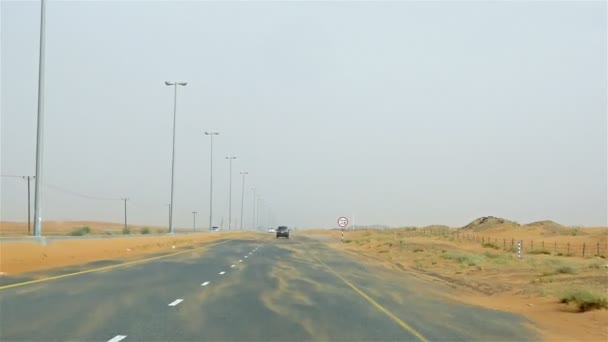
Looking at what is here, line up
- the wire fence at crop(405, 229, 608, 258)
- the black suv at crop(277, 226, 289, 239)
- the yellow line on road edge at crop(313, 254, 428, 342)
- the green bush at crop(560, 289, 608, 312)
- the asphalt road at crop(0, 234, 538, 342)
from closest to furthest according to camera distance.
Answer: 1. the asphalt road at crop(0, 234, 538, 342)
2. the yellow line on road edge at crop(313, 254, 428, 342)
3. the green bush at crop(560, 289, 608, 312)
4. the wire fence at crop(405, 229, 608, 258)
5. the black suv at crop(277, 226, 289, 239)

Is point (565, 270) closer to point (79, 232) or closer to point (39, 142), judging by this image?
point (39, 142)

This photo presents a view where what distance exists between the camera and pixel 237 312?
644 inches

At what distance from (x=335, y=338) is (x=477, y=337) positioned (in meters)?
2.76

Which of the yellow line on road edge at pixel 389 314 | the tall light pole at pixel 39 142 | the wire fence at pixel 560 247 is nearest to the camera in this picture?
the yellow line on road edge at pixel 389 314

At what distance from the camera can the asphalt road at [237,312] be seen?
1307cm

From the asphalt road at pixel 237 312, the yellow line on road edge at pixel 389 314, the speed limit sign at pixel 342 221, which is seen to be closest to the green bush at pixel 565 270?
the asphalt road at pixel 237 312

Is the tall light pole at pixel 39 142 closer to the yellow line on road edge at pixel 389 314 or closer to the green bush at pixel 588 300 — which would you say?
the yellow line on road edge at pixel 389 314

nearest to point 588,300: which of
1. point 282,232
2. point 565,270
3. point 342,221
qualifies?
point 565,270

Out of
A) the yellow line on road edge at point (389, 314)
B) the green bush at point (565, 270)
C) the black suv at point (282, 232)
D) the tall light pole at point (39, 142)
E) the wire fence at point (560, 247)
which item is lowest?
the black suv at point (282, 232)

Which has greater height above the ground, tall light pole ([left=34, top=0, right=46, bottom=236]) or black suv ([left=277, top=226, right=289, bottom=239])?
tall light pole ([left=34, top=0, right=46, bottom=236])

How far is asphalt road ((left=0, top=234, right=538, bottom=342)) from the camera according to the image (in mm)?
13070

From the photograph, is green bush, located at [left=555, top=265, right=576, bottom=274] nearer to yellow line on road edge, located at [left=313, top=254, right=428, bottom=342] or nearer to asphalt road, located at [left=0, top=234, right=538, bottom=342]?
asphalt road, located at [left=0, top=234, right=538, bottom=342]

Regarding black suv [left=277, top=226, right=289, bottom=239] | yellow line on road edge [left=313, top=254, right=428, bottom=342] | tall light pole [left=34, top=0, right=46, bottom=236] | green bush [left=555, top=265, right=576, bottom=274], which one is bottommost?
black suv [left=277, top=226, right=289, bottom=239]

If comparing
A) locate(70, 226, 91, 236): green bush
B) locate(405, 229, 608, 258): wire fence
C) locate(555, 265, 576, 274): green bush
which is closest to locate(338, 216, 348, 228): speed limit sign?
locate(405, 229, 608, 258): wire fence
